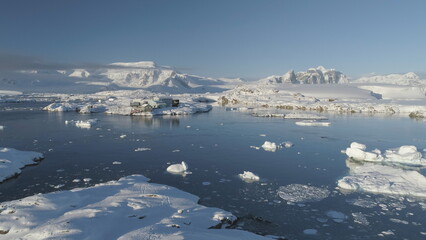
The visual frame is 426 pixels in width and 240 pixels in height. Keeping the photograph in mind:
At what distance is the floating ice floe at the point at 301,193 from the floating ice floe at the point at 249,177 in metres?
1.48

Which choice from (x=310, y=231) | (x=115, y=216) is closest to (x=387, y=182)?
(x=310, y=231)

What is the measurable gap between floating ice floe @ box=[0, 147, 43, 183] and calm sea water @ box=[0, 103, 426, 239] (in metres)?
0.46

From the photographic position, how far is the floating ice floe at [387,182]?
13.4 metres

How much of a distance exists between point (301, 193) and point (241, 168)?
4.51 meters

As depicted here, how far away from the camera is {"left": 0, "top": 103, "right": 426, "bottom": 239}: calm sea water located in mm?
10570

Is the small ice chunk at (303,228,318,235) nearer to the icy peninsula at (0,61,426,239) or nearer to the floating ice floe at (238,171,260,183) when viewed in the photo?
the icy peninsula at (0,61,426,239)

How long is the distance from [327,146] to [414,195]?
10.8 m

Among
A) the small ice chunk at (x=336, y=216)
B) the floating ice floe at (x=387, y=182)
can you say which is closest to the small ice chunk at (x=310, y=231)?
the small ice chunk at (x=336, y=216)

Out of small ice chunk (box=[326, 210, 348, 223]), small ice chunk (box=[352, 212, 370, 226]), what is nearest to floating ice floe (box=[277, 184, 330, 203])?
small ice chunk (box=[326, 210, 348, 223])

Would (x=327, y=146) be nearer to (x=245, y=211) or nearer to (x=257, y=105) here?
(x=245, y=211)

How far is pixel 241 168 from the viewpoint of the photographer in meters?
17.1

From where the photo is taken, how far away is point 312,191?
1341 cm

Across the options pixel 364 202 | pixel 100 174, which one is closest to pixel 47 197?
pixel 100 174

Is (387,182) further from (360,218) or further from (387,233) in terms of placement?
(387,233)
